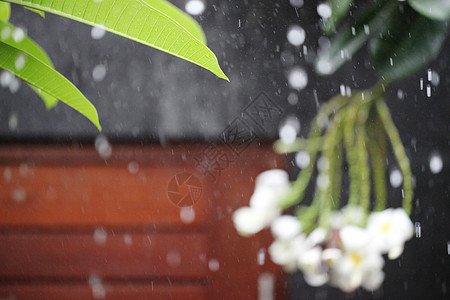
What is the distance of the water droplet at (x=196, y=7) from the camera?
126 cm

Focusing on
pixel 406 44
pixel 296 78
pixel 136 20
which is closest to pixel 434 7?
pixel 406 44

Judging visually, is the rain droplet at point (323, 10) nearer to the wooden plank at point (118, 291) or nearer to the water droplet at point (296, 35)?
the water droplet at point (296, 35)

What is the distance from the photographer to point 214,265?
129 cm

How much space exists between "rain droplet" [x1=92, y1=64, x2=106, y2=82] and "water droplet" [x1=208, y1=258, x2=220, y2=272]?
0.56m

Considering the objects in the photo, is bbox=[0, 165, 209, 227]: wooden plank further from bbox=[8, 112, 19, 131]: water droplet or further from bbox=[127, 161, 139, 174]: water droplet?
bbox=[8, 112, 19, 131]: water droplet

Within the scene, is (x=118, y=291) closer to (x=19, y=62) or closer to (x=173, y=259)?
(x=173, y=259)

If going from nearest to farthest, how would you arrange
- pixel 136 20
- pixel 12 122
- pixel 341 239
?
pixel 136 20
pixel 341 239
pixel 12 122

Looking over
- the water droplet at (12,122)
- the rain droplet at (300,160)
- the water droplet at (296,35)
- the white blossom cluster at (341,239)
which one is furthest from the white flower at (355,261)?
the water droplet at (12,122)

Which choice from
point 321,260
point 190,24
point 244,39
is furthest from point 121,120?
point 190,24

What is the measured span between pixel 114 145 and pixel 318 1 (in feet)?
2.12

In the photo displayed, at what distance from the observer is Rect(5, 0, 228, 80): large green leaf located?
23 cm

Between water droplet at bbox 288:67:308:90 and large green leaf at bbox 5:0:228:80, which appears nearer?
large green leaf at bbox 5:0:228:80

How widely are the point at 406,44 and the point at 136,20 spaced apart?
436 mm

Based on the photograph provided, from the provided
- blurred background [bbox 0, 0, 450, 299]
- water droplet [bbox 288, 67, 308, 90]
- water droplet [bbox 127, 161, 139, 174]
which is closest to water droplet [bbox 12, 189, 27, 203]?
blurred background [bbox 0, 0, 450, 299]
